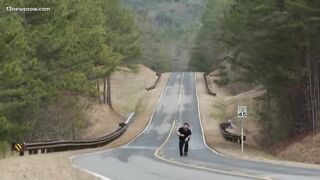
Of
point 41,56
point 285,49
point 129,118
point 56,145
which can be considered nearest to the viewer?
point 56,145

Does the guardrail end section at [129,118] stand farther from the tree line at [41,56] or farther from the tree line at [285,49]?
the tree line at [285,49]

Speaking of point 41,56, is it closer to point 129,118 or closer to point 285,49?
point 285,49

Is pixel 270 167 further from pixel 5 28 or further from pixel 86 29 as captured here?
pixel 86 29

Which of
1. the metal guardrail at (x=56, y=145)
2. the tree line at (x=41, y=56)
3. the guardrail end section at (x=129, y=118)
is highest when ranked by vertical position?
the tree line at (x=41, y=56)

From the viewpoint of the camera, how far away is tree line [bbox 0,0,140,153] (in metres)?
29.2

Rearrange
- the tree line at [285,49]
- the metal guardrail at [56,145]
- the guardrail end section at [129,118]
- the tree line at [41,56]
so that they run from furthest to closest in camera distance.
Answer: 1. the guardrail end section at [129,118]
2. the tree line at [285,49]
3. the metal guardrail at [56,145]
4. the tree line at [41,56]

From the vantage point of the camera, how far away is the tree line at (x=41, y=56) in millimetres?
29203

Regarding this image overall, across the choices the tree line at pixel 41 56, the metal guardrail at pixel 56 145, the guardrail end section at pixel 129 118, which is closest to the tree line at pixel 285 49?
the tree line at pixel 41 56

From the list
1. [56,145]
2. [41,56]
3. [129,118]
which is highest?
[41,56]

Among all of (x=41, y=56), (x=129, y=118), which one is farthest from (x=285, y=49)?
(x=129, y=118)

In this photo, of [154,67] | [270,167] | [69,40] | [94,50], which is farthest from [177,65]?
[270,167]

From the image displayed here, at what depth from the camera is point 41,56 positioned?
121ft

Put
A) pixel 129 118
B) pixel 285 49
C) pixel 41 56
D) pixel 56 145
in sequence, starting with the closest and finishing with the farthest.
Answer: pixel 56 145
pixel 41 56
pixel 285 49
pixel 129 118

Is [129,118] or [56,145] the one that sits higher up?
[129,118]
